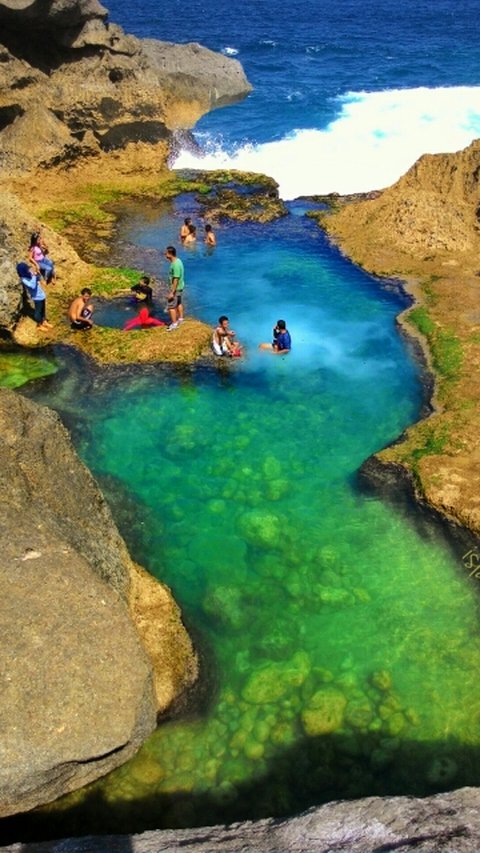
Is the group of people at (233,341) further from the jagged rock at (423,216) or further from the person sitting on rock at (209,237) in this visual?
the person sitting on rock at (209,237)

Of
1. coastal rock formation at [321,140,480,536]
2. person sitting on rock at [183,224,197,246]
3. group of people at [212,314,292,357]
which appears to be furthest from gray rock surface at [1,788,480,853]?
person sitting on rock at [183,224,197,246]

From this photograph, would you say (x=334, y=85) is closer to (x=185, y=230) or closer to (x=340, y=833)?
(x=185, y=230)

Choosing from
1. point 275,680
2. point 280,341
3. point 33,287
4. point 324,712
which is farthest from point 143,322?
point 324,712

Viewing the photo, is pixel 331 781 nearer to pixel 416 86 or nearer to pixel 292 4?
pixel 416 86

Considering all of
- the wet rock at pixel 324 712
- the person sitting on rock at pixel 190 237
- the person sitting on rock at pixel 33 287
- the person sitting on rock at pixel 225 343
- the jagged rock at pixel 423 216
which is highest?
the jagged rock at pixel 423 216

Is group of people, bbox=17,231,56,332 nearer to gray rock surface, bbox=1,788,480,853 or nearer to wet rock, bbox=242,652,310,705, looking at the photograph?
wet rock, bbox=242,652,310,705

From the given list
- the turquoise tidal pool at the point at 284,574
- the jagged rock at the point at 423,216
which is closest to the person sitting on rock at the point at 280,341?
the turquoise tidal pool at the point at 284,574

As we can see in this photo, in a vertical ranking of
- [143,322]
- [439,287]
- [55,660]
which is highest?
[439,287]

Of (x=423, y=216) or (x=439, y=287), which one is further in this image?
(x=423, y=216)
